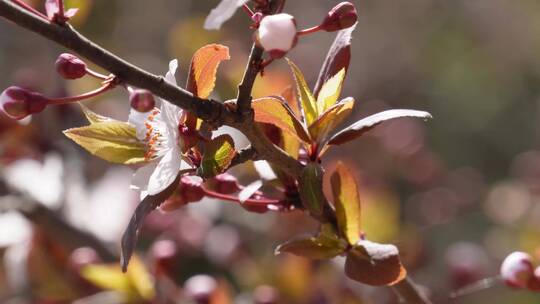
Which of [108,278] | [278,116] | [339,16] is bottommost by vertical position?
[108,278]

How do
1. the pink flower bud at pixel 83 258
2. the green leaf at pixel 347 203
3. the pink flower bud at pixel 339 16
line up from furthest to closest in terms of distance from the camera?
the pink flower bud at pixel 83 258, the green leaf at pixel 347 203, the pink flower bud at pixel 339 16

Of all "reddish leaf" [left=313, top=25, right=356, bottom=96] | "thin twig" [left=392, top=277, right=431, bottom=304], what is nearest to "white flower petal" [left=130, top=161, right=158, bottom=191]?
"reddish leaf" [left=313, top=25, right=356, bottom=96]

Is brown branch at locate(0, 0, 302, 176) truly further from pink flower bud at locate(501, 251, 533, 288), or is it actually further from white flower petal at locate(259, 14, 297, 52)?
pink flower bud at locate(501, 251, 533, 288)

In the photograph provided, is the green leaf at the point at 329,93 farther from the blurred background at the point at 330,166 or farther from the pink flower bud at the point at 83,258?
the pink flower bud at the point at 83,258

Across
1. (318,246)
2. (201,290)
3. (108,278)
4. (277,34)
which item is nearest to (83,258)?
(108,278)

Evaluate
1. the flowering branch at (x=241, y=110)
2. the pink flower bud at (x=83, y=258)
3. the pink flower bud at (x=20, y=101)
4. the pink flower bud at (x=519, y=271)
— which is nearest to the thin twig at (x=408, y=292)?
the flowering branch at (x=241, y=110)

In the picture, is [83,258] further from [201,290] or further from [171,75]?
[171,75]

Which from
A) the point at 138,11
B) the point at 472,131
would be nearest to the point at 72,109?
the point at 138,11
